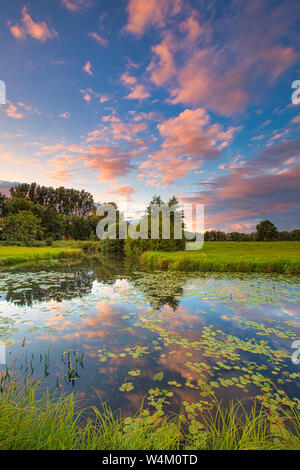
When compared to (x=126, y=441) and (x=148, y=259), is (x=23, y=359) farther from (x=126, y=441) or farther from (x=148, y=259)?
(x=148, y=259)

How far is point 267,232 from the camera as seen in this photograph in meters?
50.6

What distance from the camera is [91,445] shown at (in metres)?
2.06

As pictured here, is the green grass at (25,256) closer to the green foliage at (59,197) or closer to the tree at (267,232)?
the tree at (267,232)

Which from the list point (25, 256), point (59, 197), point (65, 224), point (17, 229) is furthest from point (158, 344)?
point (59, 197)

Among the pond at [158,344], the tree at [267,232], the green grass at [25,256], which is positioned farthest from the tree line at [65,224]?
the pond at [158,344]

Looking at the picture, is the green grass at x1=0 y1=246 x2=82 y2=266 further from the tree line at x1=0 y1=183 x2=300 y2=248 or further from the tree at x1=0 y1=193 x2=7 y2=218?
the tree at x1=0 y1=193 x2=7 y2=218

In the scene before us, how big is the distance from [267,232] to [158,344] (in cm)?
5296

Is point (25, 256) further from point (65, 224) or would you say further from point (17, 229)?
point (65, 224)

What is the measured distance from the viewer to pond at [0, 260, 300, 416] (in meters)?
3.79

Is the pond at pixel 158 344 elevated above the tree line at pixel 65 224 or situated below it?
below

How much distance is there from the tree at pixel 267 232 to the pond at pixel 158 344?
44.9 meters

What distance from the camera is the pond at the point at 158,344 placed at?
3.79 meters

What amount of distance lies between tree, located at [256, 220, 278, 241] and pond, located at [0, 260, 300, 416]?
147ft

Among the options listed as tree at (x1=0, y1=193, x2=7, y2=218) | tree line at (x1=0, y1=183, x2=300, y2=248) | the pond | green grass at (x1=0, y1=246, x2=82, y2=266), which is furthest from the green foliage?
the pond
